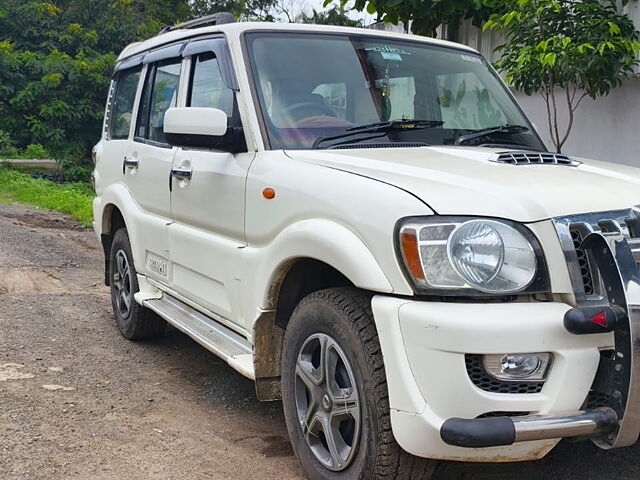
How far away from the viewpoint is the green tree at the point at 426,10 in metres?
8.37

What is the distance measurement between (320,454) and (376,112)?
1716 millimetres

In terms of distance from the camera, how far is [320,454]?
314 cm

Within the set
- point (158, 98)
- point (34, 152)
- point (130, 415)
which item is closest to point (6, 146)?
point (34, 152)

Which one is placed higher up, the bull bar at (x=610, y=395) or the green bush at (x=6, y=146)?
the bull bar at (x=610, y=395)

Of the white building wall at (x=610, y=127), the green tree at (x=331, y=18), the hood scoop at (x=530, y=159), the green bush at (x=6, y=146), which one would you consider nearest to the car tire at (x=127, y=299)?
the hood scoop at (x=530, y=159)

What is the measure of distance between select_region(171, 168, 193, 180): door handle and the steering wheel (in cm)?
77

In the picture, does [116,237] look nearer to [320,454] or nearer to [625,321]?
[320,454]

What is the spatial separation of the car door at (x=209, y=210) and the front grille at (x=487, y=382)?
1503 mm

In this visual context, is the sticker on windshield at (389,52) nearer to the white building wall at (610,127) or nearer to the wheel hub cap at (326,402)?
the wheel hub cap at (326,402)

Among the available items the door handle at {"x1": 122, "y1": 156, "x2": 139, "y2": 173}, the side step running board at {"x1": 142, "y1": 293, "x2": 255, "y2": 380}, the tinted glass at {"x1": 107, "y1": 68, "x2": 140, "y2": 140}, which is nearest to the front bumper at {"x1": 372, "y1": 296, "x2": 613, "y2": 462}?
the side step running board at {"x1": 142, "y1": 293, "x2": 255, "y2": 380}

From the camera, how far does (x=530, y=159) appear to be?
3.30 m

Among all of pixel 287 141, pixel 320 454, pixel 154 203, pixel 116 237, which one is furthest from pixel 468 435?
pixel 116 237

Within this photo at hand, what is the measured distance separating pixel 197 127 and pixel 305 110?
0.55 metres

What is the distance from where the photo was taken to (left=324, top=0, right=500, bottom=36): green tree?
837cm
